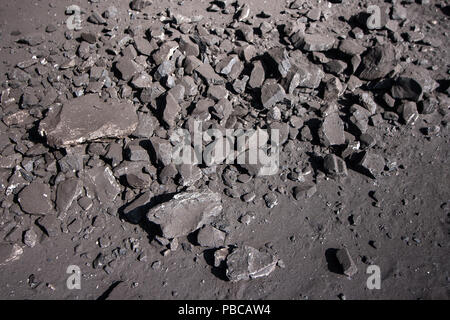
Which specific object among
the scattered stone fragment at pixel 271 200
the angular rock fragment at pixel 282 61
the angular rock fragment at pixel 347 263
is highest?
the angular rock fragment at pixel 282 61

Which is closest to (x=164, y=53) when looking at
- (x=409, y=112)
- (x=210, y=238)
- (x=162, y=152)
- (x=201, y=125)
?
(x=201, y=125)

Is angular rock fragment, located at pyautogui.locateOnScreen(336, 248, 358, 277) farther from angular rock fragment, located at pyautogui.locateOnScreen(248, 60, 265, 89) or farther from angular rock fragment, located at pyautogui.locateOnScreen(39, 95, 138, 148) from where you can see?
angular rock fragment, located at pyautogui.locateOnScreen(39, 95, 138, 148)

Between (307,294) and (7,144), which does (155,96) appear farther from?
(307,294)

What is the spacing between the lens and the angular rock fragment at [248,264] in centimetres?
A: 274

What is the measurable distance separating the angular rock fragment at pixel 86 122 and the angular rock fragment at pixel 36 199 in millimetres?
412

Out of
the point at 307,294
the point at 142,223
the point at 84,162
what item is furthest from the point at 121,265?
the point at 307,294

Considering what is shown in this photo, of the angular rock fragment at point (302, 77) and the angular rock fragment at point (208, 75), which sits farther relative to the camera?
the angular rock fragment at point (208, 75)

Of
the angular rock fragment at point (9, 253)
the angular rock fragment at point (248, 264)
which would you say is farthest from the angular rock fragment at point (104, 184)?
the angular rock fragment at point (248, 264)

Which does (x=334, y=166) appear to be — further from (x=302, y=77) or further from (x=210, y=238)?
(x=210, y=238)

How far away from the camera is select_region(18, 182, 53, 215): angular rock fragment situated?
10.7 feet

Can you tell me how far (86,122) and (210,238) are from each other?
159 cm

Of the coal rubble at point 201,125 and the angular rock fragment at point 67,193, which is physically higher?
the coal rubble at point 201,125

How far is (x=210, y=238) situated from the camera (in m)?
2.96

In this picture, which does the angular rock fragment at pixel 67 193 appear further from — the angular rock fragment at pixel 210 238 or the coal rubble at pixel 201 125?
the angular rock fragment at pixel 210 238
